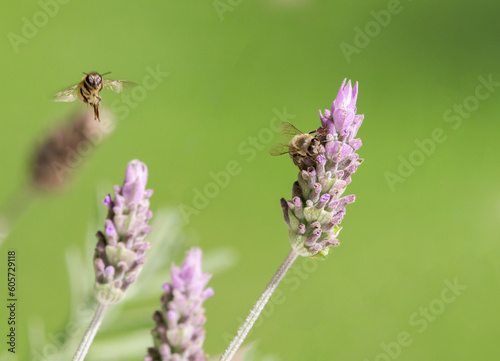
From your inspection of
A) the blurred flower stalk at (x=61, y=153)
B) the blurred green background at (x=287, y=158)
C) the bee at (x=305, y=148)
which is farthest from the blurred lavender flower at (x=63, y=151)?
the blurred green background at (x=287, y=158)

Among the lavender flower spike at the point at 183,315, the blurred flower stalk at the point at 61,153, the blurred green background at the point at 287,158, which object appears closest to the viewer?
the lavender flower spike at the point at 183,315

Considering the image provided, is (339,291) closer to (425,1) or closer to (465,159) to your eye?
(465,159)

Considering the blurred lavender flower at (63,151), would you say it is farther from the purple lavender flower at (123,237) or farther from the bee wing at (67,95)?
the purple lavender flower at (123,237)

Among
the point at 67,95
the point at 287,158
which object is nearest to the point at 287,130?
the point at 67,95

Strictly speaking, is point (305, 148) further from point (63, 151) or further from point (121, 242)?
point (63, 151)

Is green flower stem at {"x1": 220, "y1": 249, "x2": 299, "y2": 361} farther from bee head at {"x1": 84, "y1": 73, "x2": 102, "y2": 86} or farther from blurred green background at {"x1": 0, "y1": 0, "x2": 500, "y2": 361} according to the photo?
blurred green background at {"x1": 0, "y1": 0, "x2": 500, "y2": 361}

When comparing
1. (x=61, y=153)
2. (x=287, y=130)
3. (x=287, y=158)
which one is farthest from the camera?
(x=287, y=158)

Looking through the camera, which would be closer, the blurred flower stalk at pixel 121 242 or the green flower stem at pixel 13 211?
the blurred flower stalk at pixel 121 242
